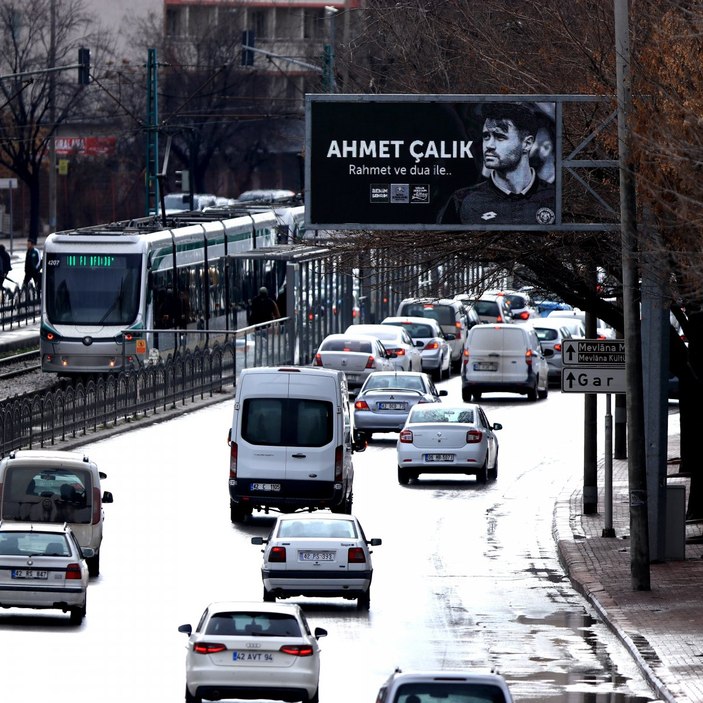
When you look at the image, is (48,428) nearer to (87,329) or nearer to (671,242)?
(87,329)

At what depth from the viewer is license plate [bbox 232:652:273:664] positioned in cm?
1703

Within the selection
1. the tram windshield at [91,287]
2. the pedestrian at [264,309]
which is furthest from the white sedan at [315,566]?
the pedestrian at [264,309]

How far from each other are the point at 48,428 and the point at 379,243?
41.3 ft

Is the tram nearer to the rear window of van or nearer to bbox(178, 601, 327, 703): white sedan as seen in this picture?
the rear window of van

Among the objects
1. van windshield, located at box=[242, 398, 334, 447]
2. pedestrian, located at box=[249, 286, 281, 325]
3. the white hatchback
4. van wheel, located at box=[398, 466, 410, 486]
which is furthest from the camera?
pedestrian, located at box=[249, 286, 281, 325]

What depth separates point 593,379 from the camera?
28.5 meters

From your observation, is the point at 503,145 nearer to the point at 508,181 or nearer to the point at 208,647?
the point at 508,181

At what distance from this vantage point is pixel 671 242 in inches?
854

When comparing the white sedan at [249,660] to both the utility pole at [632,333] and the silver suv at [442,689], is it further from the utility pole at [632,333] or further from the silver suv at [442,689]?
the utility pole at [632,333]

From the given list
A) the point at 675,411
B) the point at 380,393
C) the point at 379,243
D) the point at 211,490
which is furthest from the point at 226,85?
the point at 379,243

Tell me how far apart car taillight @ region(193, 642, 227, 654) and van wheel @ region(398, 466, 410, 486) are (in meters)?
18.7

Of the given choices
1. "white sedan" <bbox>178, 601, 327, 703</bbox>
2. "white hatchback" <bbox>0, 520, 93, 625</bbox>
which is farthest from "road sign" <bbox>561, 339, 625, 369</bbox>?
"white sedan" <bbox>178, 601, 327, 703</bbox>

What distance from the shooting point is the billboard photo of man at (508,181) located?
23422 millimetres

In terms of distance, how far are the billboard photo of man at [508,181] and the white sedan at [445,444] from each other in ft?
39.5
